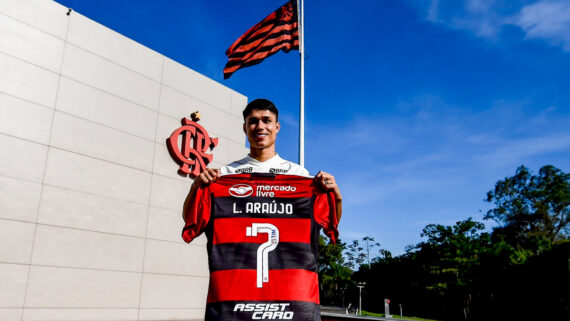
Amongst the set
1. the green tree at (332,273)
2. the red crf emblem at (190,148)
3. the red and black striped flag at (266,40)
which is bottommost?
the green tree at (332,273)

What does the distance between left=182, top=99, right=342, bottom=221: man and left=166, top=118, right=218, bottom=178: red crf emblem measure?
11513 millimetres

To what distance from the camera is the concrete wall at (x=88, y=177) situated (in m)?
10.8

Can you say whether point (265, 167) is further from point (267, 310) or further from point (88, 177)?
point (88, 177)

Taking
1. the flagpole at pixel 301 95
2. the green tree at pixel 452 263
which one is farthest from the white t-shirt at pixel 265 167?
the green tree at pixel 452 263

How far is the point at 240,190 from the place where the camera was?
339 centimetres

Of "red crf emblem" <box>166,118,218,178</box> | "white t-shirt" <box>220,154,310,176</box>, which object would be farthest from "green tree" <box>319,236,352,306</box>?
"white t-shirt" <box>220,154,310,176</box>

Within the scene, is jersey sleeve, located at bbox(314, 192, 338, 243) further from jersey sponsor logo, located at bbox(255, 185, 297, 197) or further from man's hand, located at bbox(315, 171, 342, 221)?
jersey sponsor logo, located at bbox(255, 185, 297, 197)

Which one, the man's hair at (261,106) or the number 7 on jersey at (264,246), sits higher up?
the man's hair at (261,106)

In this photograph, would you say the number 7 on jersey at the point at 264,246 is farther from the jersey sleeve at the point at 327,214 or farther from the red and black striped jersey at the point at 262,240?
the jersey sleeve at the point at 327,214

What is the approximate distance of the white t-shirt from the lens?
3.46m

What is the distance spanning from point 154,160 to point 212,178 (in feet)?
38.0

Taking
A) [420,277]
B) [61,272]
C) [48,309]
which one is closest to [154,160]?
[61,272]

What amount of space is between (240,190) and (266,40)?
907cm

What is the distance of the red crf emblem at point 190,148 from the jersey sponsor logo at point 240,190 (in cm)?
1155
